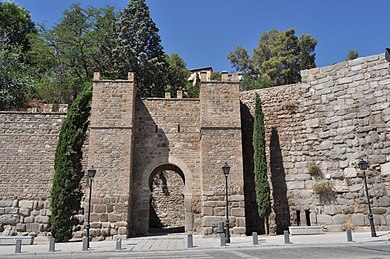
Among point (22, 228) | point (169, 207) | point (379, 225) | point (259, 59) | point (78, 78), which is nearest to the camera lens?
point (379, 225)

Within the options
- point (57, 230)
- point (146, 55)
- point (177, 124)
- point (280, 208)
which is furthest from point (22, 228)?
point (146, 55)

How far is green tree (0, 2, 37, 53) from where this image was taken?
93.2 feet

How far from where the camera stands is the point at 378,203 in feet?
40.8

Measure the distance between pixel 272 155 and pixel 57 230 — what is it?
984 cm

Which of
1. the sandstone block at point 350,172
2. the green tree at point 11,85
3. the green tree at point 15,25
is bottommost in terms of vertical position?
the sandstone block at point 350,172

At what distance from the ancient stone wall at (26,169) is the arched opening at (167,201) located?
787cm

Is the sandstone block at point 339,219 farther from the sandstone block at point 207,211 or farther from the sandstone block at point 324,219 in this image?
the sandstone block at point 207,211

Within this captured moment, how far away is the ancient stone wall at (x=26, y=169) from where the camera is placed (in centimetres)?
1384

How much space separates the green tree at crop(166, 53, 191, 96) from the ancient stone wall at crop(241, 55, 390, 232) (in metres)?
12.7

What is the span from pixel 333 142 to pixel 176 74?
18036mm

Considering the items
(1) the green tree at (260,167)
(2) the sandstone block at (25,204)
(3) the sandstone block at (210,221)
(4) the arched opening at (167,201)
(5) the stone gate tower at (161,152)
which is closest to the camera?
(3) the sandstone block at (210,221)

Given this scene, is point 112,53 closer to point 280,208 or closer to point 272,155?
point 272,155

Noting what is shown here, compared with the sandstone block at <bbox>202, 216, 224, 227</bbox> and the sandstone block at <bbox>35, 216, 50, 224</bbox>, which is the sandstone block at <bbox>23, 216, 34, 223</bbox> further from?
the sandstone block at <bbox>202, 216, 224, 227</bbox>

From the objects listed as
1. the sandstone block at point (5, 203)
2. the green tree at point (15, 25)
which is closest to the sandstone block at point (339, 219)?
the sandstone block at point (5, 203)
